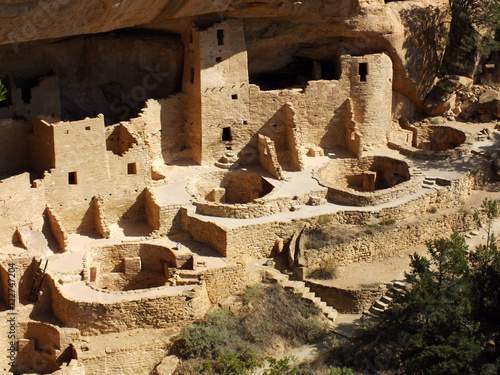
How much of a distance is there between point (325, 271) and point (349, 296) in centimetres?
119

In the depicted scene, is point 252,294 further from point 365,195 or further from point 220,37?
point 220,37

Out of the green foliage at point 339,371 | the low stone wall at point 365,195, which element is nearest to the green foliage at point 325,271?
the low stone wall at point 365,195

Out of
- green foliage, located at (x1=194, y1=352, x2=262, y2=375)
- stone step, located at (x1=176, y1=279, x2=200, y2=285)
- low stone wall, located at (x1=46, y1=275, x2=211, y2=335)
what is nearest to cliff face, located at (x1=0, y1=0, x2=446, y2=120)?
stone step, located at (x1=176, y1=279, x2=200, y2=285)

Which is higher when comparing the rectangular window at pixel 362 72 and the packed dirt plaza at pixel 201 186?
the rectangular window at pixel 362 72

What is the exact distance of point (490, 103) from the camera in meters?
42.2

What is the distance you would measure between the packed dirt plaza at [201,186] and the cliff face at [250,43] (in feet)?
0.33

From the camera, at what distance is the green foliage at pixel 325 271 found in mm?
32344

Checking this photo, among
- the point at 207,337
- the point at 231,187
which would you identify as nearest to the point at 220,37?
the point at 231,187

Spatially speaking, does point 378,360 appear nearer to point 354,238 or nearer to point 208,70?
point 354,238

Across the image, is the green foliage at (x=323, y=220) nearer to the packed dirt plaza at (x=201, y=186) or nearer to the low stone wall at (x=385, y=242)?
the packed dirt plaza at (x=201, y=186)

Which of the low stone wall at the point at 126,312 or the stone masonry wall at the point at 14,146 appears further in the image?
the stone masonry wall at the point at 14,146

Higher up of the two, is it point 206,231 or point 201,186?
point 201,186

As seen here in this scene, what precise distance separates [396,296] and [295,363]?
355 cm

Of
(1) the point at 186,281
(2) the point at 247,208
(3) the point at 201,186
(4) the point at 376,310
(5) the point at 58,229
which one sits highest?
(3) the point at 201,186
